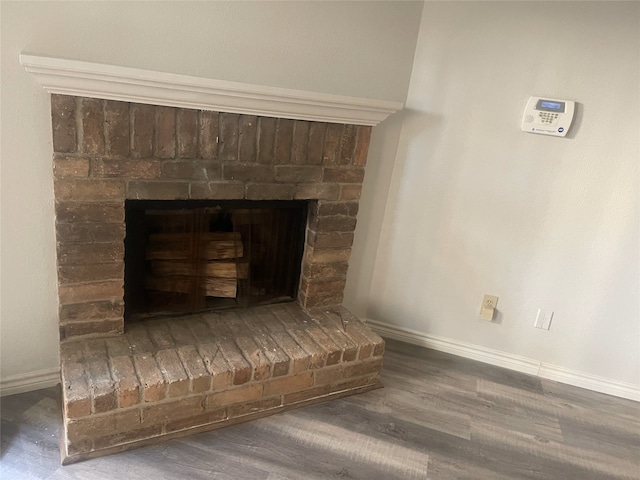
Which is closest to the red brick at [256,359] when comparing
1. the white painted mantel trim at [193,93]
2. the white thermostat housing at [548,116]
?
the white painted mantel trim at [193,93]

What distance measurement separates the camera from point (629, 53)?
1.93m

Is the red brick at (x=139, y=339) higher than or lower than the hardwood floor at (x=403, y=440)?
higher

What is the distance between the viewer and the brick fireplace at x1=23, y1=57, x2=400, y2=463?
1580 millimetres

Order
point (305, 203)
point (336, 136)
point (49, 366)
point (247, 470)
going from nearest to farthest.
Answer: point (247, 470)
point (49, 366)
point (336, 136)
point (305, 203)

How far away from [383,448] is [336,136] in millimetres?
1227

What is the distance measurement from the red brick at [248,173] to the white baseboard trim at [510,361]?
1.03m

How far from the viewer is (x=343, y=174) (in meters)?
2.11

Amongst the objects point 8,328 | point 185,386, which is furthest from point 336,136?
point 8,328

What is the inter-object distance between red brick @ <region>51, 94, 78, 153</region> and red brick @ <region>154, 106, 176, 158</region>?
26cm

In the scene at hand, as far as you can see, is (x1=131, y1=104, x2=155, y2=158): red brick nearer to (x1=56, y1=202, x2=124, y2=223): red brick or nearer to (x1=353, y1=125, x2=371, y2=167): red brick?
(x1=56, y1=202, x2=124, y2=223): red brick

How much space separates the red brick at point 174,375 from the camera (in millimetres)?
1621

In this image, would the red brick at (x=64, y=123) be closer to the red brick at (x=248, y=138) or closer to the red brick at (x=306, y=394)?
the red brick at (x=248, y=138)

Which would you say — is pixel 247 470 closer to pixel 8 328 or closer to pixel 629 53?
pixel 8 328

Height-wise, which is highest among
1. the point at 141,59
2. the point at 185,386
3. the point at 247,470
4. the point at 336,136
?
the point at 141,59
